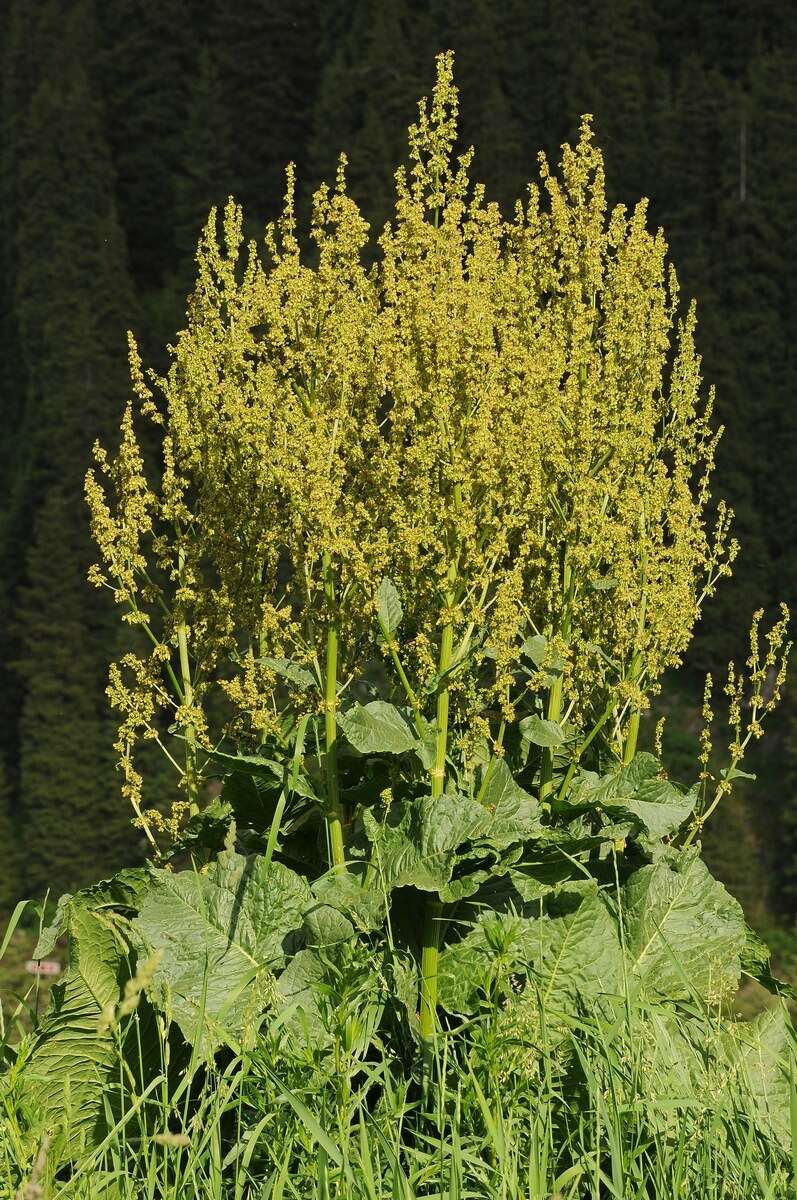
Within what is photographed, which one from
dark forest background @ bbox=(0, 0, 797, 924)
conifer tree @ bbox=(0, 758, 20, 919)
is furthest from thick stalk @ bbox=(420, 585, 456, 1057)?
conifer tree @ bbox=(0, 758, 20, 919)

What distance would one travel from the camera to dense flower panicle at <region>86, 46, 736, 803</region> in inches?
135

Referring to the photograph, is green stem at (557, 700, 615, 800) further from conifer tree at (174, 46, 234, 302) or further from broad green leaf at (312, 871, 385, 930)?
conifer tree at (174, 46, 234, 302)

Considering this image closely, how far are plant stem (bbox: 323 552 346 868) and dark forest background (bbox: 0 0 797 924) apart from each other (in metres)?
19.5

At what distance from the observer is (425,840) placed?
330 centimetres

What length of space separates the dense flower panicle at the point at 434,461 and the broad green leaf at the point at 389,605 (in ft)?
0.09

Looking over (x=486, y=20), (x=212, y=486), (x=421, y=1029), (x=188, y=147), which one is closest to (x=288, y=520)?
(x=212, y=486)

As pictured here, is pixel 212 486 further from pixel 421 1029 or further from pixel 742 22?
pixel 742 22

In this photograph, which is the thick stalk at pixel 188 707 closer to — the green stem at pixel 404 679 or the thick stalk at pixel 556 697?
the green stem at pixel 404 679

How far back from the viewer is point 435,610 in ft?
11.5

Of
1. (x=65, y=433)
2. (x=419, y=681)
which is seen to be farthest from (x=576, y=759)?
(x=65, y=433)

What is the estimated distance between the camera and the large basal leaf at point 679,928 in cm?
362

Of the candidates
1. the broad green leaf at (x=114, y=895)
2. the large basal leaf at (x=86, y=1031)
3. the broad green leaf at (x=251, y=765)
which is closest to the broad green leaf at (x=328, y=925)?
the broad green leaf at (x=251, y=765)

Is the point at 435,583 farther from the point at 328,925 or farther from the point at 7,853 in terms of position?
the point at 7,853

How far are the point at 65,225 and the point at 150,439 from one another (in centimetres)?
510
